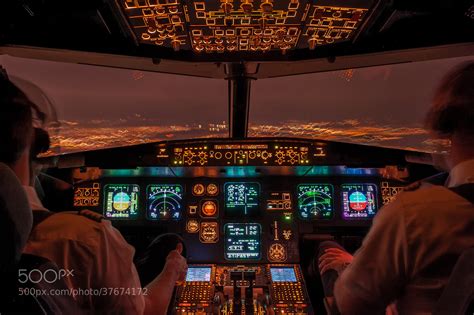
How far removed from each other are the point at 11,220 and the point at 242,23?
102 cm

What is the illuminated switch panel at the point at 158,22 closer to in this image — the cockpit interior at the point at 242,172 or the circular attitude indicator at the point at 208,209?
the cockpit interior at the point at 242,172

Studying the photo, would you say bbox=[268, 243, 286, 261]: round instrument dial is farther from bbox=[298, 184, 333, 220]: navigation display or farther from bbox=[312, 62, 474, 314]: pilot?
bbox=[312, 62, 474, 314]: pilot

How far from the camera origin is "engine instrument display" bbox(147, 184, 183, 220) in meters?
3.44

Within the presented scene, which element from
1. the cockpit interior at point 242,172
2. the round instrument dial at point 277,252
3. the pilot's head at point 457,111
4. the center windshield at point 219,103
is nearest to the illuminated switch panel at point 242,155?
the cockpit interior at point 242,172

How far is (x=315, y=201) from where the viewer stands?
346cm

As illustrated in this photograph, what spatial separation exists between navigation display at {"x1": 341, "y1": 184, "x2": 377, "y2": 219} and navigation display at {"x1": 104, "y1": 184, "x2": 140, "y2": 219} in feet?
5.36

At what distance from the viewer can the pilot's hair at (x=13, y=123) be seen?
107cm

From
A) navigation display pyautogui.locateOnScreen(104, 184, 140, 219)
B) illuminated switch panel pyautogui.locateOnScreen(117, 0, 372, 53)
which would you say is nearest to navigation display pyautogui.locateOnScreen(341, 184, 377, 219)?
navigation display pyautogui.locateOnScreen(104, 184, 140, 219)

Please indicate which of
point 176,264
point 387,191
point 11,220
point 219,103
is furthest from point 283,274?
point 11,220

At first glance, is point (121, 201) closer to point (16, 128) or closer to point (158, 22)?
point (158, 22)

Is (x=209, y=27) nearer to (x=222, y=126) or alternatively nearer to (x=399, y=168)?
(x=399, y=168)

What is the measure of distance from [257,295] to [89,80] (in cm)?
181

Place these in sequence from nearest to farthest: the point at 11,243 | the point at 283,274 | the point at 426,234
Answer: the point at 11,243 → the point at 426,234 → the point at 283,274

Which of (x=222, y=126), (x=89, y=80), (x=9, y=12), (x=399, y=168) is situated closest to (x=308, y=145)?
(x=399, y=168)
